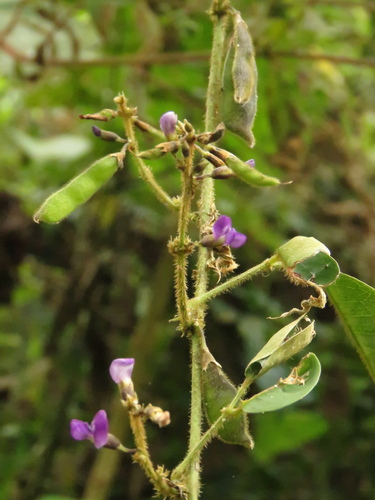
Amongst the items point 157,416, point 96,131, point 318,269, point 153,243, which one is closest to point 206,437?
point 157,416

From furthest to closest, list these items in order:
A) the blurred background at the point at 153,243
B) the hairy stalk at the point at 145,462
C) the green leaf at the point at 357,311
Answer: the blurred background at the point at 153,243 → the green leaf at the point at 357,311 → the hairy stalk at the point at 145,462

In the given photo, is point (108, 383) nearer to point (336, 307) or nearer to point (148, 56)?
point (148, 56)

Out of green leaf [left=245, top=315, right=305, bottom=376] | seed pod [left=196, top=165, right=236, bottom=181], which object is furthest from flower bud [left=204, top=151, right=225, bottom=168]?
green leaf [left=245, top=315, right=305, bottom=376]

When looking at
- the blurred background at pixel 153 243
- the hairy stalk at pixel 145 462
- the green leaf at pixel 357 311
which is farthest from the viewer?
the blurred background at pixel 153 243

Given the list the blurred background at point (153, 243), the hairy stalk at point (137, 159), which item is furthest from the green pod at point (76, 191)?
the blurred background at point (153, 243)

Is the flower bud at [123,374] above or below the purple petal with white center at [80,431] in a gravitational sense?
above

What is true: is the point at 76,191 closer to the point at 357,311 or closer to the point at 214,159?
the point at 214,159

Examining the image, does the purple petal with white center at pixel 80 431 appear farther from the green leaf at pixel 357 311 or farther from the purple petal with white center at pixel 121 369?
the green leaf at pixel 357 311

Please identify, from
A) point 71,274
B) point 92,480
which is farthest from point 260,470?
point 71,274
